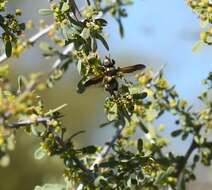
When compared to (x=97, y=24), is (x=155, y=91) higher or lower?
lower

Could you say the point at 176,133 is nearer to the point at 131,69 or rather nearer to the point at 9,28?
the point at 131,69

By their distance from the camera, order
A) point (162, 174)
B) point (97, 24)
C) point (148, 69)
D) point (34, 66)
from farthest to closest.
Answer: point (34, 66)
point (148, 69)
point (162, 174)
point (97, 24)

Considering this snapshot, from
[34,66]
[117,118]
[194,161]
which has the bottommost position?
[34,66]

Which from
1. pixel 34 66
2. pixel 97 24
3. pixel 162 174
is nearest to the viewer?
pixel 97 24

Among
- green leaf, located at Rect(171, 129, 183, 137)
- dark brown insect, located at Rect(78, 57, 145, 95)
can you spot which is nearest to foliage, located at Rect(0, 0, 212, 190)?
dark brown insect, located at Rect(78, 57, 145, 95)

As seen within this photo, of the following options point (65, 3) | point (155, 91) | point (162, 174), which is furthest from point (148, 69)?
point (65, 3)

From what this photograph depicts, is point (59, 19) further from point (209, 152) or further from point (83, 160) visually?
point (209, 152)

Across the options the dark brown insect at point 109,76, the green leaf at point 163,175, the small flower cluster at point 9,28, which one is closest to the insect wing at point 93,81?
the dark brown insect at point 109,76

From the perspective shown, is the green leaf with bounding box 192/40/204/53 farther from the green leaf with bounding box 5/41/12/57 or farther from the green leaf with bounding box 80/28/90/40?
the green leaf with bounding box 5/41/12/57

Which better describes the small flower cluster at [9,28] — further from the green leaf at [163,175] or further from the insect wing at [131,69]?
the green leaf at [163,175]
